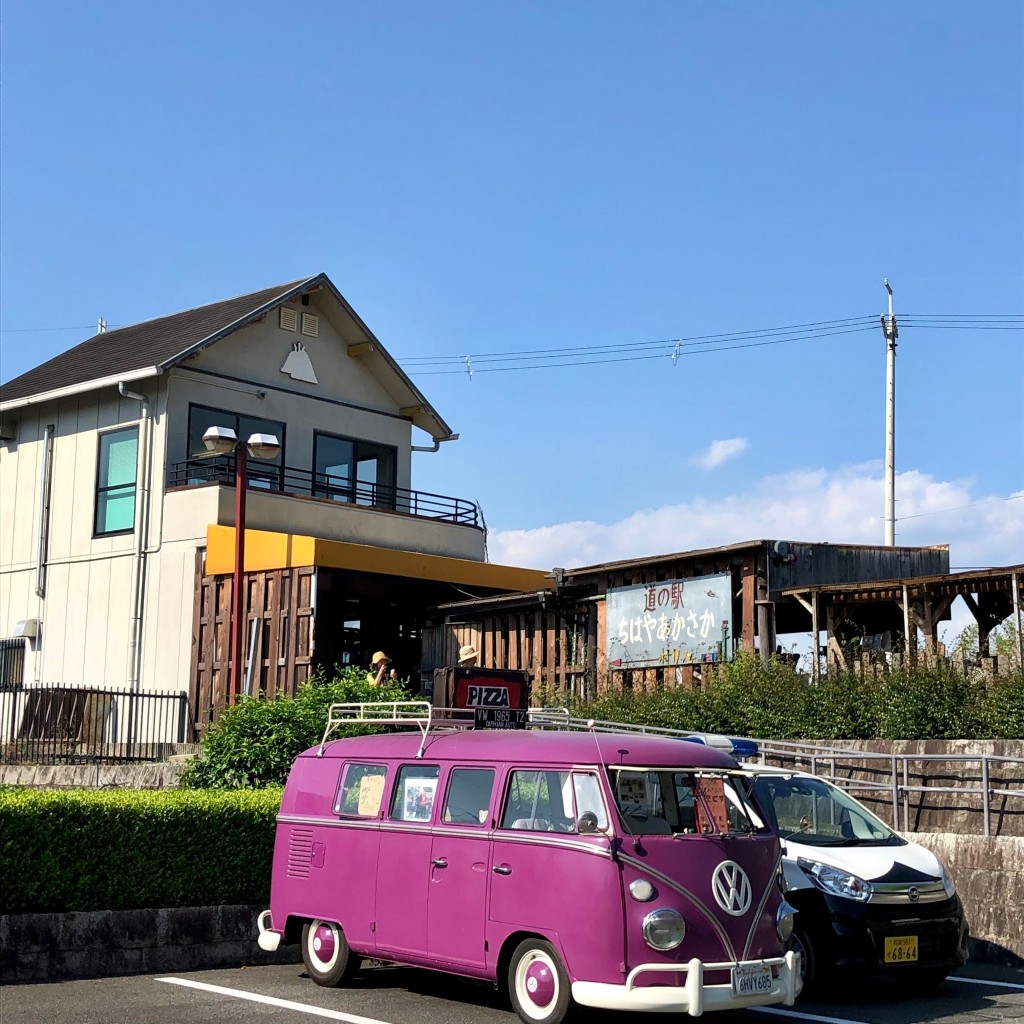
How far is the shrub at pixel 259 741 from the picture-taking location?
15.0 m

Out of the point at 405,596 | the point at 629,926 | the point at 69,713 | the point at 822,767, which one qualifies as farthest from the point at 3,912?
the point at 405,596

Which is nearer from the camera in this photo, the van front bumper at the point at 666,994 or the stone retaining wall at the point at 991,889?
the van front bumper at the point at 666,994

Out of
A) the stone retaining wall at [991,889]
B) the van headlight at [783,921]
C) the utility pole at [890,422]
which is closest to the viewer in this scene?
the van headlight at [783,921]

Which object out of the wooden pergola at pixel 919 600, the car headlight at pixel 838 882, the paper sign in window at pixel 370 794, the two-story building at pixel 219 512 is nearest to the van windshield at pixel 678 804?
the car headlight at pixel 838 882

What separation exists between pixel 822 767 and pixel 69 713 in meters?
14.1

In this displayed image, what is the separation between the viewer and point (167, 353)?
27172 millimetres

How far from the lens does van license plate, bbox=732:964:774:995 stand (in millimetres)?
8898

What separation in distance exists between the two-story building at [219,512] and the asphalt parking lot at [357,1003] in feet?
40.7

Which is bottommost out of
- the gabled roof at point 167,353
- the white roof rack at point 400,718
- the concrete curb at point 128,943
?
the concrete curb at point 128,943

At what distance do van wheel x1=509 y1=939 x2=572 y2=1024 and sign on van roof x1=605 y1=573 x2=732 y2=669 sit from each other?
11706mm

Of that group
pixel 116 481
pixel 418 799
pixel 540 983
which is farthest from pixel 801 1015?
pixel 116 481

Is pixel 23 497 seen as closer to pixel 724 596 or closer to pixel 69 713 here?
pixel 69 713

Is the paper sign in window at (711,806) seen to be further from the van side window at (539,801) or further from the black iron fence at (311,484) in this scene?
the black iron fence at (311,484)

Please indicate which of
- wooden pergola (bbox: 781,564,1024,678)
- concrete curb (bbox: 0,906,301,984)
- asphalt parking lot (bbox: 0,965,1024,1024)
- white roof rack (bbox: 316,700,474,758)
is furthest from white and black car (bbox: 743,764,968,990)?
wooden pergola (bbox: 781,564,1024,678)
